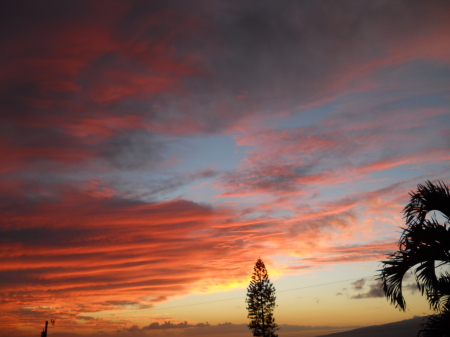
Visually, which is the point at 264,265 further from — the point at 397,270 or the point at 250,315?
the point at 397,270

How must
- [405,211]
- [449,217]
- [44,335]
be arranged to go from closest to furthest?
[449,217] < [405,211] < [44,335]

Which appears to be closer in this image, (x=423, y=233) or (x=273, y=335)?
(x=423, y=233)

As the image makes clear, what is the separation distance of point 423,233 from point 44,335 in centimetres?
4611

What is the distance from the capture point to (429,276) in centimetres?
612

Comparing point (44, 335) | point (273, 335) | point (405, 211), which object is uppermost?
point (405, 211)

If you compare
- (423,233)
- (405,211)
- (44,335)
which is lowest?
(44,335)

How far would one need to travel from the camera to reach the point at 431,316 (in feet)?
18.4

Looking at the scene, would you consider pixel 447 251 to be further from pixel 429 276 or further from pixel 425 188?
pixel 425 188

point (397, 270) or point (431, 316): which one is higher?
point (397, 270)

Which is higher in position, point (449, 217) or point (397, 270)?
point (449, 217)

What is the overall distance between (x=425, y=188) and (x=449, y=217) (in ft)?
1.85

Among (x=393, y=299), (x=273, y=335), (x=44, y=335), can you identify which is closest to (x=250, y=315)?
(x=273, y=335)

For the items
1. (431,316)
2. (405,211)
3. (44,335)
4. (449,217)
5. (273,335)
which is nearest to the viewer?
(431,316)

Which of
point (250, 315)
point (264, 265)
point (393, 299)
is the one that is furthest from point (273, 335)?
point (393, 299)
